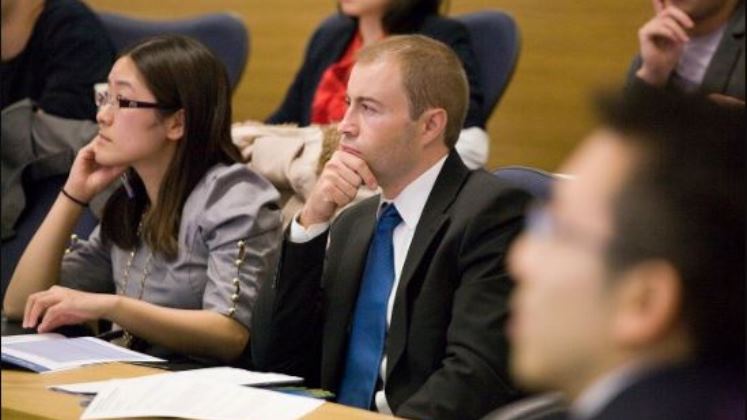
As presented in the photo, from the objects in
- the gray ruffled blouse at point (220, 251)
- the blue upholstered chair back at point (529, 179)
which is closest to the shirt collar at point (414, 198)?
the blue upholstered chair back at point (529, 179)

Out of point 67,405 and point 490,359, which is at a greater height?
point 67,405

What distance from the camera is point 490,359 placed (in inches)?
73.8

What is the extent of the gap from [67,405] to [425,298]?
601 millimetres

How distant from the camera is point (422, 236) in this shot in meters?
2.00

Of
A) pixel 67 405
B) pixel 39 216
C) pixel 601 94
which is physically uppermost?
pixel 601 94

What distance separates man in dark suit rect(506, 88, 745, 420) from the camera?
2.52 feet

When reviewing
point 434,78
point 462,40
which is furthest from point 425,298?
point 462,40

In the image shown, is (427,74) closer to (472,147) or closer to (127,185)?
(472,147)

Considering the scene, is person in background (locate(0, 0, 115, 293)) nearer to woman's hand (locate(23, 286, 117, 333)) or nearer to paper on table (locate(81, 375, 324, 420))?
woman's hand (locate(23, 286, 117, 333))

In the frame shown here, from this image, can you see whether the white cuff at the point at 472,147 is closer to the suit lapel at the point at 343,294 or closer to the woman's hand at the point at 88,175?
the suit lapel at the point at 343,294

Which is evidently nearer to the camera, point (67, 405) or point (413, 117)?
point (67, 405)

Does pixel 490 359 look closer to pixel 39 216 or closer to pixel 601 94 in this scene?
pixel 601 94

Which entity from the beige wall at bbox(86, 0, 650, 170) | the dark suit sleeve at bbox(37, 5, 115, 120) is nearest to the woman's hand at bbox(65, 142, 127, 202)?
the dark suit sleeve at bbox(37, 5, 115, 120)

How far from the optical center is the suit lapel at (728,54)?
238 cm
